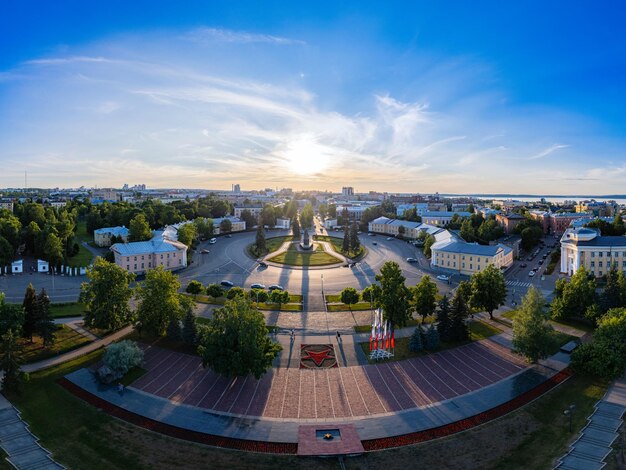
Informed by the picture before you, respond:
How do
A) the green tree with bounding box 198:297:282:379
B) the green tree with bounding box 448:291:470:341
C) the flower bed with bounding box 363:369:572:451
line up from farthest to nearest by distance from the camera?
the green tree with bounding box 448:291:470:341 < the green tree with bounding box 198:297:282:379 < the flower bed with bounding box 363:369:572:451

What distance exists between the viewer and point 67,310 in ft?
144

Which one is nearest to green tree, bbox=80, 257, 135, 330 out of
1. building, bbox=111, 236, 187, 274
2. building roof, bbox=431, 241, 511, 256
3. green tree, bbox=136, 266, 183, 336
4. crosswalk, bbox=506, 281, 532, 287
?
green tree, bbox=136, 266, 183, 336

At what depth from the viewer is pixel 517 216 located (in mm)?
106688

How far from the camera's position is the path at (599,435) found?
21016mm

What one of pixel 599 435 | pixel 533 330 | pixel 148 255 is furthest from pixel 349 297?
pixel 148 255

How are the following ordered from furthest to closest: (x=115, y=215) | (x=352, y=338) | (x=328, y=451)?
(x=115, y=215) < (x=352, y=338) < (x=328, y=451)

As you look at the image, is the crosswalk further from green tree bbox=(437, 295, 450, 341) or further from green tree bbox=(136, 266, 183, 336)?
green tree bbox=(136, 266, 183, 336)

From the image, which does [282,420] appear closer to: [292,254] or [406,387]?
[406,387]

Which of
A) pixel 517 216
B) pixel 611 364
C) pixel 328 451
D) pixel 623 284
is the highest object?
pixel 517 216

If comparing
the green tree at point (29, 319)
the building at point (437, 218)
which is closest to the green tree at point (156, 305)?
the green tree at point (29, 319)

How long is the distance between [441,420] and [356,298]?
21.2 m

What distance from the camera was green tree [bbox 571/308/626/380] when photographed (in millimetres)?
28578

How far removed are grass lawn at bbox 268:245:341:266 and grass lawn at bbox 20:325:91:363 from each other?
38873mm

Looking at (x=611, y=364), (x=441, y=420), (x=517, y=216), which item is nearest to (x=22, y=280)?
(x=441, y=420)
